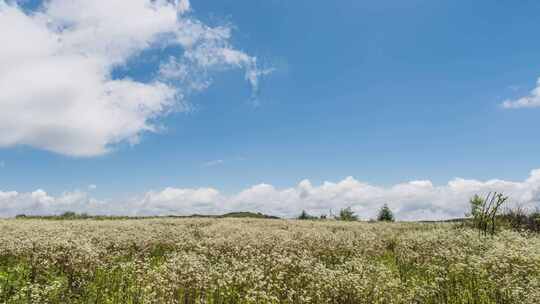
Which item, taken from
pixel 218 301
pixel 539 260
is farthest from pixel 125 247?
pixel 539 260

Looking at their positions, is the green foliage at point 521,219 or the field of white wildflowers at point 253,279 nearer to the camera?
the field of white wildflowers at point 253,279

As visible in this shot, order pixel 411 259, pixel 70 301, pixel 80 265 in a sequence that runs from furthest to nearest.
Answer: pixel 411 259 < pixel 80 265 < pixel 70 301

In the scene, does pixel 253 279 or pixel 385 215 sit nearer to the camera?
pixel 253 279

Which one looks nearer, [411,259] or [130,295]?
[130,295]

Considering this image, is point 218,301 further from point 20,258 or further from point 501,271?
point 20,258

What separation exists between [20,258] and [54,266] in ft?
7.34

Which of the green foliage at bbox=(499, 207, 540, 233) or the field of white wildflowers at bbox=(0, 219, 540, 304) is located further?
the green foliage at bbox=(499, 207, 540, 233)

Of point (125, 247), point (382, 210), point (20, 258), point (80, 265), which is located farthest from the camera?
point (382, 210)

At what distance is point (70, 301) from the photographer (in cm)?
806

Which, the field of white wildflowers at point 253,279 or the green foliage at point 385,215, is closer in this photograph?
the field of white wildflowers at point 253,279

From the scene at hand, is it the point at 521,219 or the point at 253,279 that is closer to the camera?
the point at 253,279

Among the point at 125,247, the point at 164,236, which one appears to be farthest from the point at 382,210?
the point at 125,247

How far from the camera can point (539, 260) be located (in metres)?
11.3

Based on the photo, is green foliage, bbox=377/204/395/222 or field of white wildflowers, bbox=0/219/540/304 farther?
green foliage, bbox=377/204/395/222
